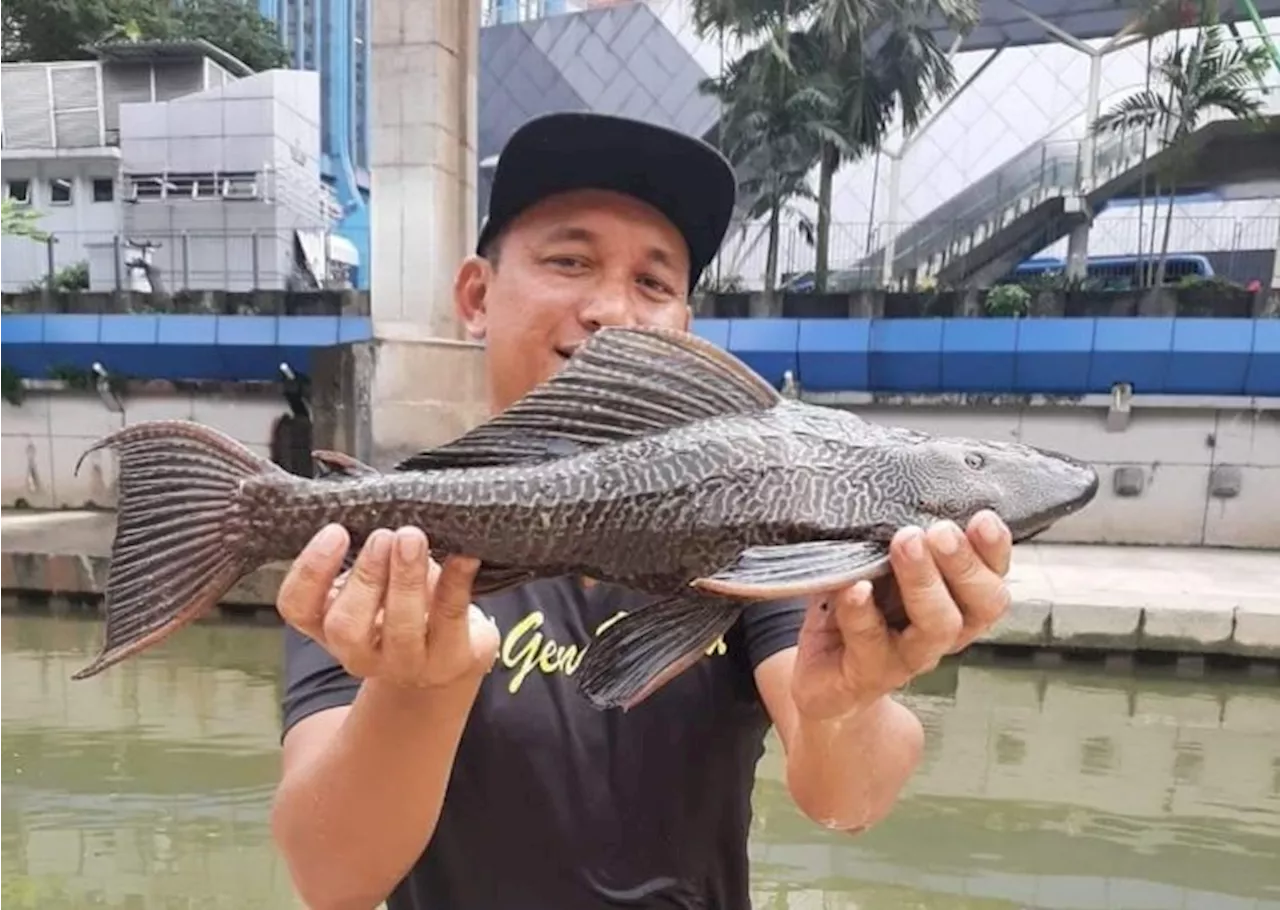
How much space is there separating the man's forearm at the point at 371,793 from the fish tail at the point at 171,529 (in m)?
0.28

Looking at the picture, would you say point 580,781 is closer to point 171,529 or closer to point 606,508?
point 606,508

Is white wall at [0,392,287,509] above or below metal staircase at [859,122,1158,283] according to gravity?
below

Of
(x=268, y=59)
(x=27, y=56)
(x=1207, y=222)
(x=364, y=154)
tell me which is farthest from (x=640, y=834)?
(x=364, y=154)

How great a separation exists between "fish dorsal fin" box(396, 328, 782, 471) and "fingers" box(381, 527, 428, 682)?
0.24m

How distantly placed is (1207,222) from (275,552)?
68.0 feet

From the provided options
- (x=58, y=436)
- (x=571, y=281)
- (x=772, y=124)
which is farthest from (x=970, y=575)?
(x=58, y=436)

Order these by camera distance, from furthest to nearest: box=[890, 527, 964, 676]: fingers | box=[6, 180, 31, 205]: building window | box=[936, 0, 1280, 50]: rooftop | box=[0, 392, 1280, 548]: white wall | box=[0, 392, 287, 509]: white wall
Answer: box=[6, 180, 31, 205]: building window, box=[936, 0, 1280, 50]: rooftop, box=[0, 392, 287, 509]: white wall, box=[0, 392, 1280, 548]: white wall, box=[890, 527, 964, 676]: fingers

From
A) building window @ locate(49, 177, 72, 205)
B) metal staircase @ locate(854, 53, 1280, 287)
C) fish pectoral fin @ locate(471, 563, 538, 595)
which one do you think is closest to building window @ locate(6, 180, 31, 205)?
building window @ locate(49, 177, 72, 205)

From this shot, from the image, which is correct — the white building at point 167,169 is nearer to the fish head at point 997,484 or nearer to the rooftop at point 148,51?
the rooftop at point 148,51

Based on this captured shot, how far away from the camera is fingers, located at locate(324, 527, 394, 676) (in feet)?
4.18

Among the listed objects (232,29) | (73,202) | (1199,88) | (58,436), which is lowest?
(58,436)

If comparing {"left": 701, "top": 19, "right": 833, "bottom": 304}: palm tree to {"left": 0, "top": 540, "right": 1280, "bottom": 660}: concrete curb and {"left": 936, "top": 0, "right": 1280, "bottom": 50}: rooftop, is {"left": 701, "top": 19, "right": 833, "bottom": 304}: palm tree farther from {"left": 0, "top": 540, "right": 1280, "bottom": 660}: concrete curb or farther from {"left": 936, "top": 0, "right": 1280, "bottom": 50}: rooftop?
{"left": 0, "top": 540, "right": 1280, "bottom": 660}: concrete curb

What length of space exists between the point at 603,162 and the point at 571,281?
22 centimetres

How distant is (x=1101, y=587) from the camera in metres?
9.41
